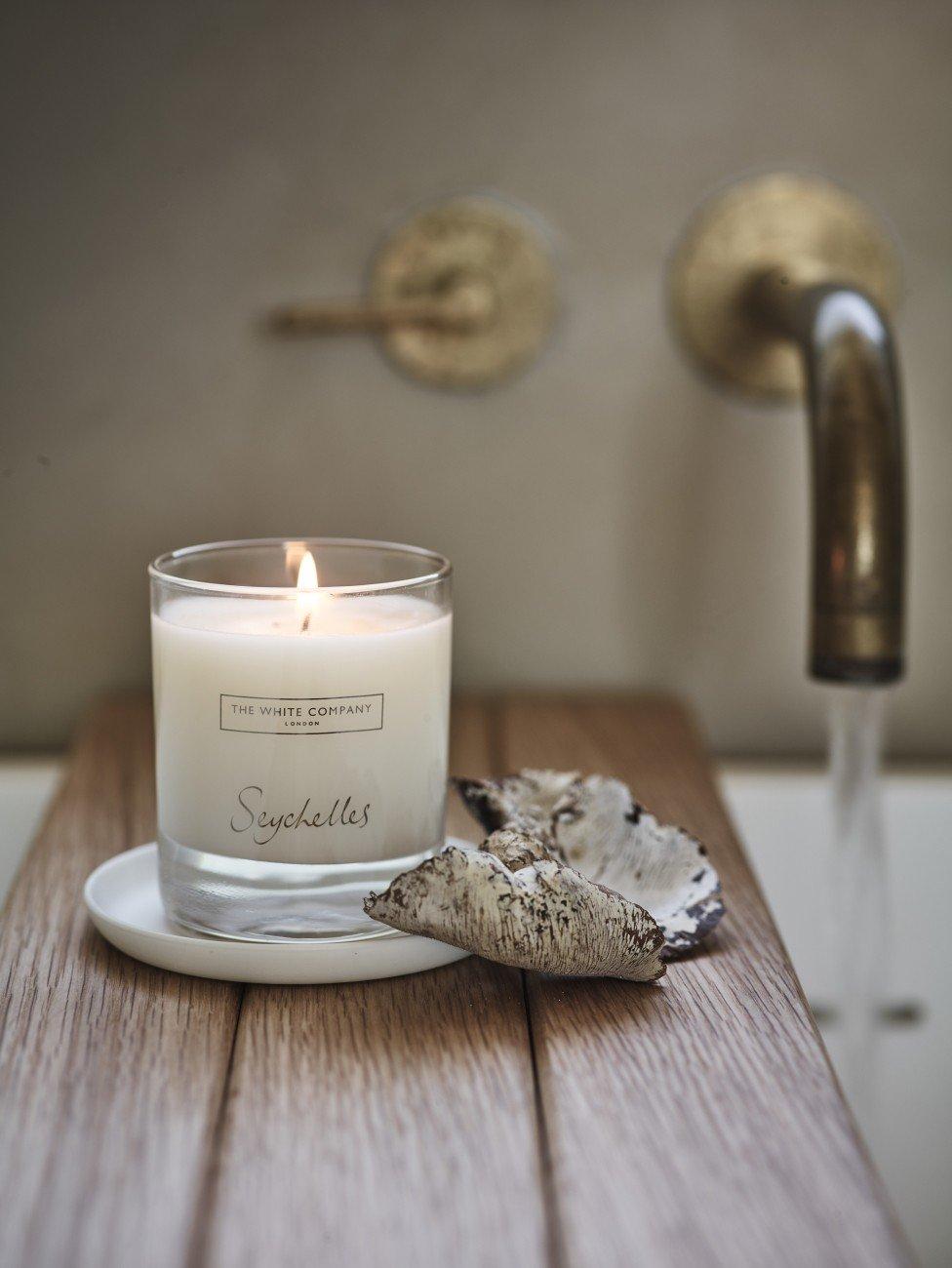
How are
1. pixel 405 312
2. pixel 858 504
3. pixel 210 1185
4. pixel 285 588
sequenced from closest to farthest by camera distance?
1. pixel 210 1185
2. pixel 285 588
3. pixel 858 504
4. pixel 405 312

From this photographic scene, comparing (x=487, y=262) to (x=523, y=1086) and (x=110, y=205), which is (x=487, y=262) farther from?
(x=523, y=1086)

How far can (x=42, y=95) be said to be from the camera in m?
0.74

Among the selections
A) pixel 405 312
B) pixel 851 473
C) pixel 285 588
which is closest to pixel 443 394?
pixel 405 312

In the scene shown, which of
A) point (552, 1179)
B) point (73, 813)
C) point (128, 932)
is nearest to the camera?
point (552, 1179)

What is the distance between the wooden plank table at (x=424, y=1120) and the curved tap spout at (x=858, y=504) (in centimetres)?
22

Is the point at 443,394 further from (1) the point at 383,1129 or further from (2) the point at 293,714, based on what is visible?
(1) the point at 383,1129

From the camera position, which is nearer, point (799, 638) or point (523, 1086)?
point (523, 1086)

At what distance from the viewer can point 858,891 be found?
776mm

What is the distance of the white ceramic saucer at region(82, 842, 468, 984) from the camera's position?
0.39 metres

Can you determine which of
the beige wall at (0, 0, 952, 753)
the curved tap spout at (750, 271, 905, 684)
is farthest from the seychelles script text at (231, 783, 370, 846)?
the beige wall at (0, 0, 952, 753)

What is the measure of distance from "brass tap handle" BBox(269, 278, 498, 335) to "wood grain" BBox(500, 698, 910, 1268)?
440mm

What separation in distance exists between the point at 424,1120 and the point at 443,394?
55 cm

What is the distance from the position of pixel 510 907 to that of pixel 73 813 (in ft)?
0.98

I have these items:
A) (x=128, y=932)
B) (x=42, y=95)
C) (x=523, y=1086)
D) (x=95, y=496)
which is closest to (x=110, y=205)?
(x=42, y=95)
